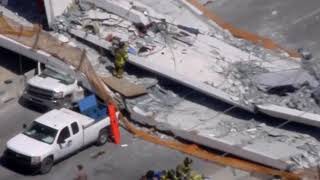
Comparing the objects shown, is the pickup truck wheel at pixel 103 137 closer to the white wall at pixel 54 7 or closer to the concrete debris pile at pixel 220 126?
the concrete debris pile at pixel 220 126

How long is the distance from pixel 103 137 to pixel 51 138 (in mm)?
2301

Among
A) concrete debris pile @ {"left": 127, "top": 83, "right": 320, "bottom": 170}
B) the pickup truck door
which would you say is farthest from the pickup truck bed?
concrete debris pile @ {"left": 127, "top": 83, "right": 320, "bottom": 170}

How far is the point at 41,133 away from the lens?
29906mm

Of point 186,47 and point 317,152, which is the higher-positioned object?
point 186,47

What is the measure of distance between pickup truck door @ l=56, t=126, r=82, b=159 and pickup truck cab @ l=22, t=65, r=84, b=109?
2670 millimetres

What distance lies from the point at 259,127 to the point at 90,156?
5.76 m

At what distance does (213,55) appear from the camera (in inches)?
1383

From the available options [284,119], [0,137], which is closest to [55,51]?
[0,137]

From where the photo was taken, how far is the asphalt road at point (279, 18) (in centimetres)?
3850

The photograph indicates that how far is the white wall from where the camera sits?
36.3 m

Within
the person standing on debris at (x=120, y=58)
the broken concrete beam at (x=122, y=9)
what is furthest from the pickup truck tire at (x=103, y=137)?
the broken concrete beam at (x=122, y=9)

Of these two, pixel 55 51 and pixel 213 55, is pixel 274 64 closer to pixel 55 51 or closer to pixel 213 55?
pixel 213 55

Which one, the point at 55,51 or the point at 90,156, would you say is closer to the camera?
the point at 90,156

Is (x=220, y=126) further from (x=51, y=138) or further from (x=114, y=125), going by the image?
(x=51, y=138)
